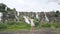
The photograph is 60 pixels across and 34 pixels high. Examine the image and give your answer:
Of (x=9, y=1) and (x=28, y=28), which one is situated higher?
(x=9, y=1)

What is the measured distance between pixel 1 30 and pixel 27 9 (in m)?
0.56

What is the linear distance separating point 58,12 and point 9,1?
2.80 ft

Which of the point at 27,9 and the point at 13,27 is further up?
the point at 27,9

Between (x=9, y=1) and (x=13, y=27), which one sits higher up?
(x=9, y=1)

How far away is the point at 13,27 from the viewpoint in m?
3.71

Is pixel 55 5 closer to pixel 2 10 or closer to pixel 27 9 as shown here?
pixel 27 9

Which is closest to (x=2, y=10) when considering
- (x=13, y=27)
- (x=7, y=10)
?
(x=7, y=10)

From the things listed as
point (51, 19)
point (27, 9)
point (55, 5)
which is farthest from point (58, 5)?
point (27, 9)

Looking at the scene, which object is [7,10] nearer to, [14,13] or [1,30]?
[14,13]

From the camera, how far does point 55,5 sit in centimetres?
386

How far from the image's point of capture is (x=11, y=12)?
3.78 meters

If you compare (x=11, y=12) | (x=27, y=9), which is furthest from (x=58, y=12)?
(x=11, y=12)

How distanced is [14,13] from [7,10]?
13 centimetres

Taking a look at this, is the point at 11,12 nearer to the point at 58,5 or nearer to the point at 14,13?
the point at 14,13
